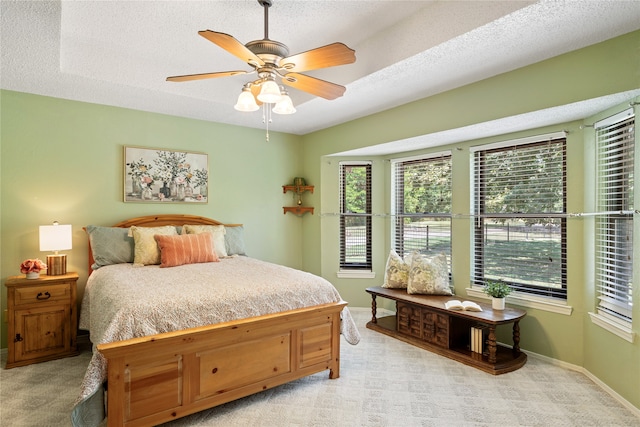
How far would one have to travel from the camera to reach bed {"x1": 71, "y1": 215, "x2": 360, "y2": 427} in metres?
2.02

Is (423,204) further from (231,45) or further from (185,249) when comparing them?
(231,45)

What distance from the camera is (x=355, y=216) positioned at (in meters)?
4.94

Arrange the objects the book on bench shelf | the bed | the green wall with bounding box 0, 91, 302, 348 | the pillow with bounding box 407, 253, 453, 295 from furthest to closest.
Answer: the pillow with bounding box 407, 253, 453, 295
the green wall with bounding box 0, 91, 302, 348
the book on bench shelf
the bed

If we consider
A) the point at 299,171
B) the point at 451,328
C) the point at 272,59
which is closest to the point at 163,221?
the point at 299,171

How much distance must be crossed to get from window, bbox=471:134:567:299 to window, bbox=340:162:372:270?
4.82 feet

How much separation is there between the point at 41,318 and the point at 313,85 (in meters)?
3.04

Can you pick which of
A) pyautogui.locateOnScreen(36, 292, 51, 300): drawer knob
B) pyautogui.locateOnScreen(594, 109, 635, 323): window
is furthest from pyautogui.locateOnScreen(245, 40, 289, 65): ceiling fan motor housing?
pyautogui.locateOnScreen(36, 292, 51, 300): drawer knob

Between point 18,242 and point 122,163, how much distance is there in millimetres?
1181

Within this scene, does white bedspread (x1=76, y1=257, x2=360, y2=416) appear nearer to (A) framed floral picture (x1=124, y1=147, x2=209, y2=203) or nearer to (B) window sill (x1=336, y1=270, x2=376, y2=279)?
(A) framed floral picture (x1=124, y1=147, x2=209, y2=203)

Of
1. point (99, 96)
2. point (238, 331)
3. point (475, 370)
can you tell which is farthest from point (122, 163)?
point (475, 370)

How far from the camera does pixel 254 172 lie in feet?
15.8

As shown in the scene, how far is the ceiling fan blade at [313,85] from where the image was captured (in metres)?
2.43

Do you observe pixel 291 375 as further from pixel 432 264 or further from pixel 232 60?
pixel 232 60

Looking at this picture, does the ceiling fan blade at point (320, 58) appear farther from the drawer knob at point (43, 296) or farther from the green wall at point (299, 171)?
the drawer knob at point (43, 296)
